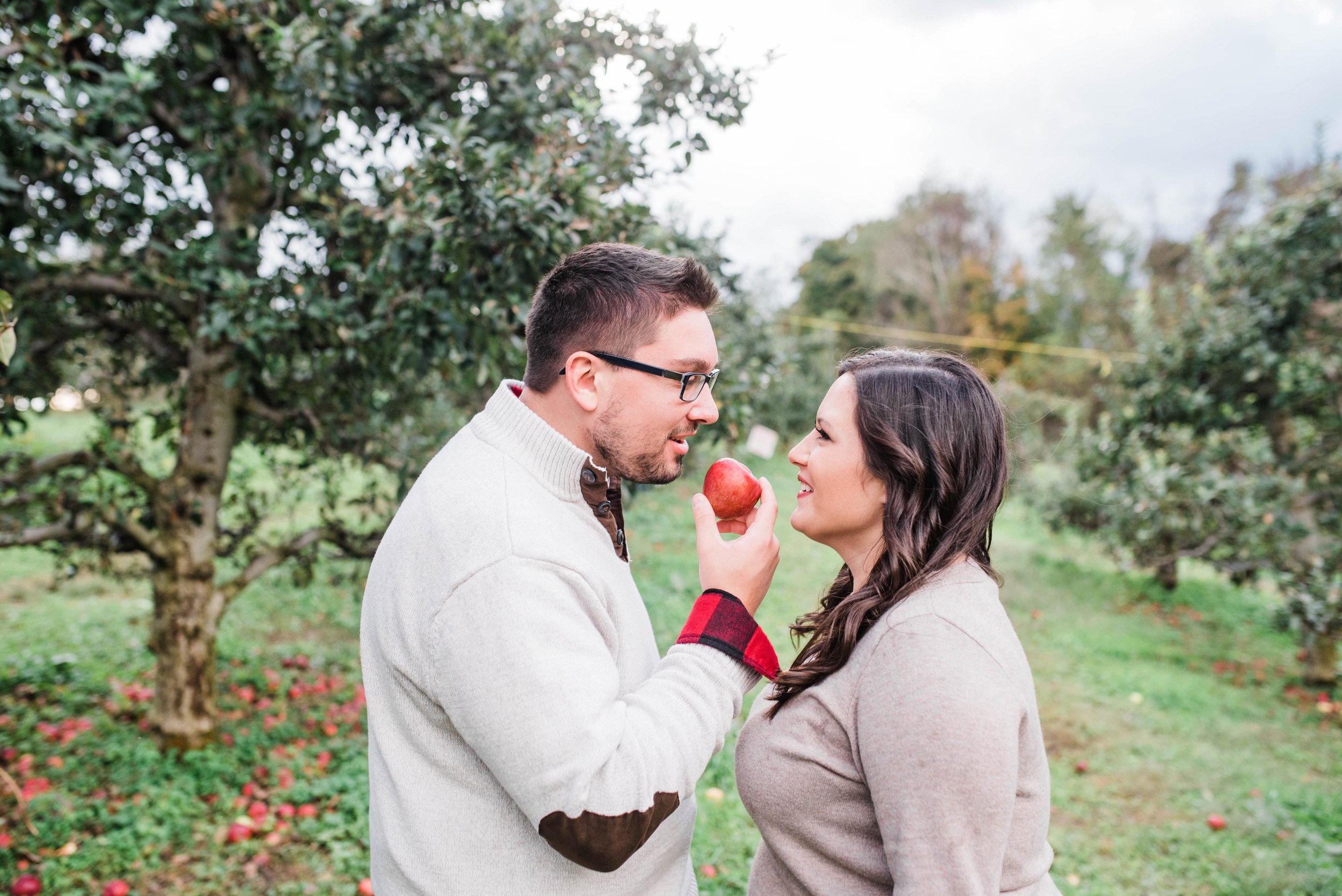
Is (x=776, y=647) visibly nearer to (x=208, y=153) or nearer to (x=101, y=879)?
(x=101, y=879)

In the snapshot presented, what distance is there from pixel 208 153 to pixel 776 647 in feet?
17.4

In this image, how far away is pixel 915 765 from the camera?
1314mm

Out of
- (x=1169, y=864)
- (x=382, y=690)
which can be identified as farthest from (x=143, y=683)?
(x=1169, y=864)

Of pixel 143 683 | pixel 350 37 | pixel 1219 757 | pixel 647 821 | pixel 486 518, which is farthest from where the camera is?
pixel 1219 757

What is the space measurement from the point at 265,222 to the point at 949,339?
34998mm

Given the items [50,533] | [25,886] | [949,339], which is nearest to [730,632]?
[25,886]

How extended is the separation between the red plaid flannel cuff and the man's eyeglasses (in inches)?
Result: 17.4

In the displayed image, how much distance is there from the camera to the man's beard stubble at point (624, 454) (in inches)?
66.9

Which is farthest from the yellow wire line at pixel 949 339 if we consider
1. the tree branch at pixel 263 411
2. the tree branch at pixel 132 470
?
the tree branch at pixel 132 470

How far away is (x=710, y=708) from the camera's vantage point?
1.38 metres

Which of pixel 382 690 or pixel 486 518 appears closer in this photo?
pixel 486 518

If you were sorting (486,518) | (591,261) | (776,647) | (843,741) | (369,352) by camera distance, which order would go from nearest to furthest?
(486,518), (843,741), (591,261), (369,352), (776,647)

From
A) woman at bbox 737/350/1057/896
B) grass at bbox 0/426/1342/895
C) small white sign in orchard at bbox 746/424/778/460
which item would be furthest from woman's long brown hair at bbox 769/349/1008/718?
grass at bbox 0/426/1342/895

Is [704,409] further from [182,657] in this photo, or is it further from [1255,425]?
[1255,425]
